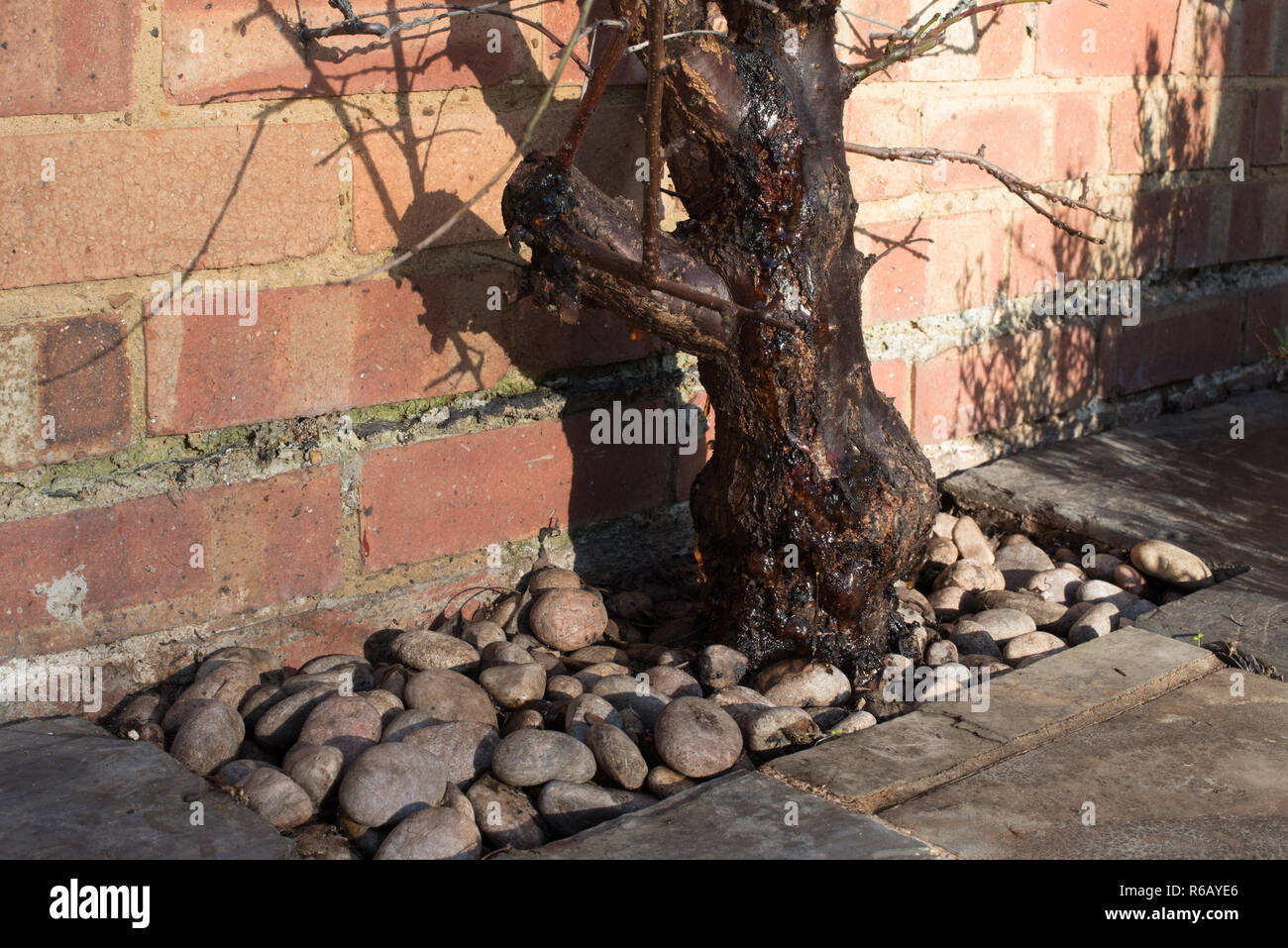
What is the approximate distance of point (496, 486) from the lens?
104 inches

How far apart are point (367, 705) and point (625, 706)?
447 millimetres

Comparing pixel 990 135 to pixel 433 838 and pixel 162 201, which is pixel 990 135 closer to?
pixel 162 201

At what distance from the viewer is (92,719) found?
218 centimetres

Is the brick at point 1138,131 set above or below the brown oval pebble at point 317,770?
above

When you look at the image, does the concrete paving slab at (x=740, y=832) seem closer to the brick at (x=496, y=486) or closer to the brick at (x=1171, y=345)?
the brick at (x=496, y=486)

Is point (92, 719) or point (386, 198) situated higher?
point (386, 198)

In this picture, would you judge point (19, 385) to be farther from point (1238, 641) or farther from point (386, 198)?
point (1238, 641)

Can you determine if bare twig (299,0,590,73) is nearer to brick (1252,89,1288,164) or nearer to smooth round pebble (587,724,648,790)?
smooth round pebble (587,724,648,790)

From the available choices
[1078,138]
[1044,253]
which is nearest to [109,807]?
[1044,253]

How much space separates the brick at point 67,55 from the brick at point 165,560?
26.5 inches

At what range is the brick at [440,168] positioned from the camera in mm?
2381

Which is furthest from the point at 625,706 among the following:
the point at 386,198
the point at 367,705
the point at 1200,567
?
the point at 1200,567
